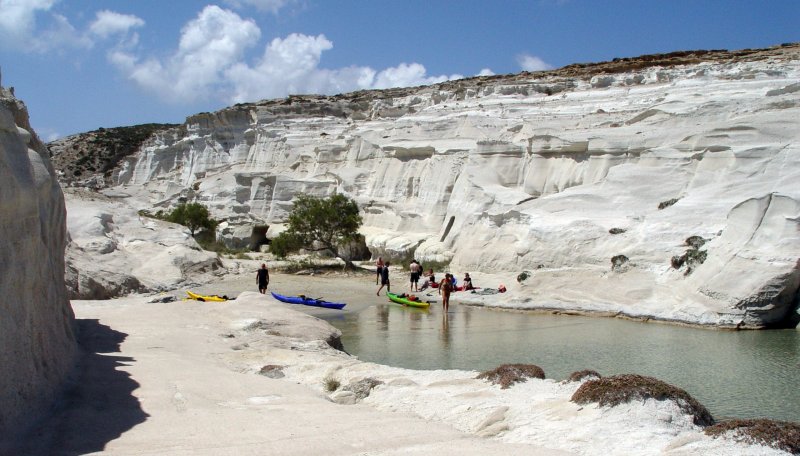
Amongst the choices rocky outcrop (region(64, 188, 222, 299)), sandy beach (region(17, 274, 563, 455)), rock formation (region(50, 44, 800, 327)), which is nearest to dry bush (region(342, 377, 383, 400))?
sandy beach (region(17, 274, 563, 455))

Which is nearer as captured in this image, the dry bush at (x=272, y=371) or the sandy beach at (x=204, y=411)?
the sandy beach at (x=204, y=411)

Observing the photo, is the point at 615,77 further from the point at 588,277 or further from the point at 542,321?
the point at 542,321

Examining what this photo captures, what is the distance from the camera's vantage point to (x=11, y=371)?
614 cm

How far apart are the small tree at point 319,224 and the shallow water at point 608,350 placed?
498 inches

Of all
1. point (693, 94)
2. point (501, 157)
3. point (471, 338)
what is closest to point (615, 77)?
point (693, 94)

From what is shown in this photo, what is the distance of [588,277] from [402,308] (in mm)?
5598

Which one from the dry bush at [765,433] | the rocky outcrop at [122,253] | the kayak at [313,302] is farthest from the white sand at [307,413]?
the kayak at [313,302]

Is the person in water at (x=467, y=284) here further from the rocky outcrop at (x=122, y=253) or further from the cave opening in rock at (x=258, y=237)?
the cave opening in rock at (x=258, y=237)

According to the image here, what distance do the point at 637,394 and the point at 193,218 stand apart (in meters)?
35.7

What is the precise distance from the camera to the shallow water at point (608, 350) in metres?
9.98

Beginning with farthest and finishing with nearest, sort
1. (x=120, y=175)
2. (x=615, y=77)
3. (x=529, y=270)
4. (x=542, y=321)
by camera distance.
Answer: (x=120, y=175) → (x=615, y=77) → (x=529, y=270) → (x=542, y=321)

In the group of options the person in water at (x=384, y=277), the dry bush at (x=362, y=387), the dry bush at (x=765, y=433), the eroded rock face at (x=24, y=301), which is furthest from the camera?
the person in water at (x=384, y=277)

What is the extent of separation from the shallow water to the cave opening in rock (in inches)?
880

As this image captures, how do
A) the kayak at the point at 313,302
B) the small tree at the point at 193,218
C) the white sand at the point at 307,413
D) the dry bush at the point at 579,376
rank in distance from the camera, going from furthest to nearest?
the small tree at the point at 193,218 < the kayak at the point at 313,302 < the dry bush at the point at 579,376 < the white sand at the point at 307,413
